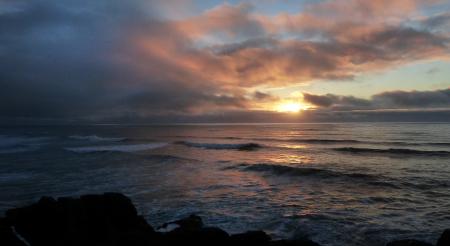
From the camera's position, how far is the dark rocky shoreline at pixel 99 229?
916 centimetres

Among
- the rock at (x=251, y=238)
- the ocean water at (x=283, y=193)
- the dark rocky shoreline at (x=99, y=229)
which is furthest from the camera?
the ocean water at (x=283, y=193)

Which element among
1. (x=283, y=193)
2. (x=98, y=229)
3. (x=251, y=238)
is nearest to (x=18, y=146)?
(x=283, y=193)

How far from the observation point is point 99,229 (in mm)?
11430

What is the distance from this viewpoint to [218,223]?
13.8m

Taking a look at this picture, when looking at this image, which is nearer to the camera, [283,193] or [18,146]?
[283,193]

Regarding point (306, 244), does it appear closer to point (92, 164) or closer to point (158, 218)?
point (158, 218)

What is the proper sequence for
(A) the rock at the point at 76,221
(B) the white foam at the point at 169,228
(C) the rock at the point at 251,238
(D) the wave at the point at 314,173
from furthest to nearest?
1. (D) the wave at the point at 314,173
2. (B) the white foam at the point at 169,228
3. (A) the rock at the point at 76,221
4. (C) the rock at the point at 251,238

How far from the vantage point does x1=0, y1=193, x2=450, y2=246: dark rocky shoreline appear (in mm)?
9164

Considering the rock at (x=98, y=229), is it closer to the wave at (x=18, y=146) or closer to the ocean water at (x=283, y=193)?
the ocean water at (x=283, y=193)

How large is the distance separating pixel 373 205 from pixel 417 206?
1980 millimetres

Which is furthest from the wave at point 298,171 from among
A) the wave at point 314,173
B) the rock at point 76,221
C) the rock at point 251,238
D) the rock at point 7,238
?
the rock at point 7,238

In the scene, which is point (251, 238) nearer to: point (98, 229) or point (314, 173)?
point (98, 229)

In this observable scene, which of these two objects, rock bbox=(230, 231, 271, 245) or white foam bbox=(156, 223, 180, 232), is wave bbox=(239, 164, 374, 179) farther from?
rock bbox=(230, 231, 271, 245)

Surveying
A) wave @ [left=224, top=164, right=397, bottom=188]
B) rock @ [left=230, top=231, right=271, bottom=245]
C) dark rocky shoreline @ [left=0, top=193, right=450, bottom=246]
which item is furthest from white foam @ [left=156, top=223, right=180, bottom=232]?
wave @ [left=224, top=164, right=397, bottom=188]
